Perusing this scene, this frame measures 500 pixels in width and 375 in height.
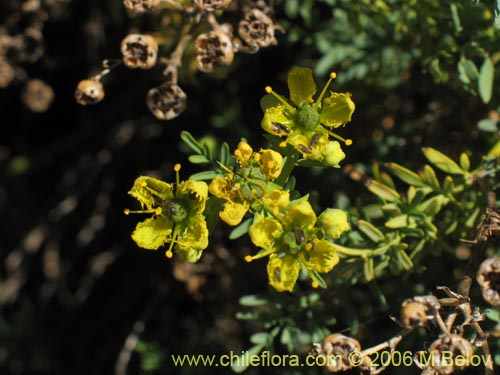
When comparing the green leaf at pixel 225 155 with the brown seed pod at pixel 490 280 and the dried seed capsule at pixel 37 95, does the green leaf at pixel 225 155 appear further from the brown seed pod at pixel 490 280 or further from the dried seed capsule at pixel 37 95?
the dried seed capsule at pixel 37 95

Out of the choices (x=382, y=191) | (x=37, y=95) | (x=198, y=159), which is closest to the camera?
(x=198, y=159)

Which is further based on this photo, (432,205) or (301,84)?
(432,205)

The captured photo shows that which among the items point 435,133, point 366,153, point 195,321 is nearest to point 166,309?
point 195,321

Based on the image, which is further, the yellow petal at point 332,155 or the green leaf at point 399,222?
Result: the green leaf at point 399,222

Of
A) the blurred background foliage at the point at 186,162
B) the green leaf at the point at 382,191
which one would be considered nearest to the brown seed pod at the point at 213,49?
the blurred background foliage at the point at 186,162

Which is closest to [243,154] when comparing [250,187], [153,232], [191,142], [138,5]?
[250,187]

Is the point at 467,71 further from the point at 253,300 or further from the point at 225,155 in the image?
the point at 253,300
